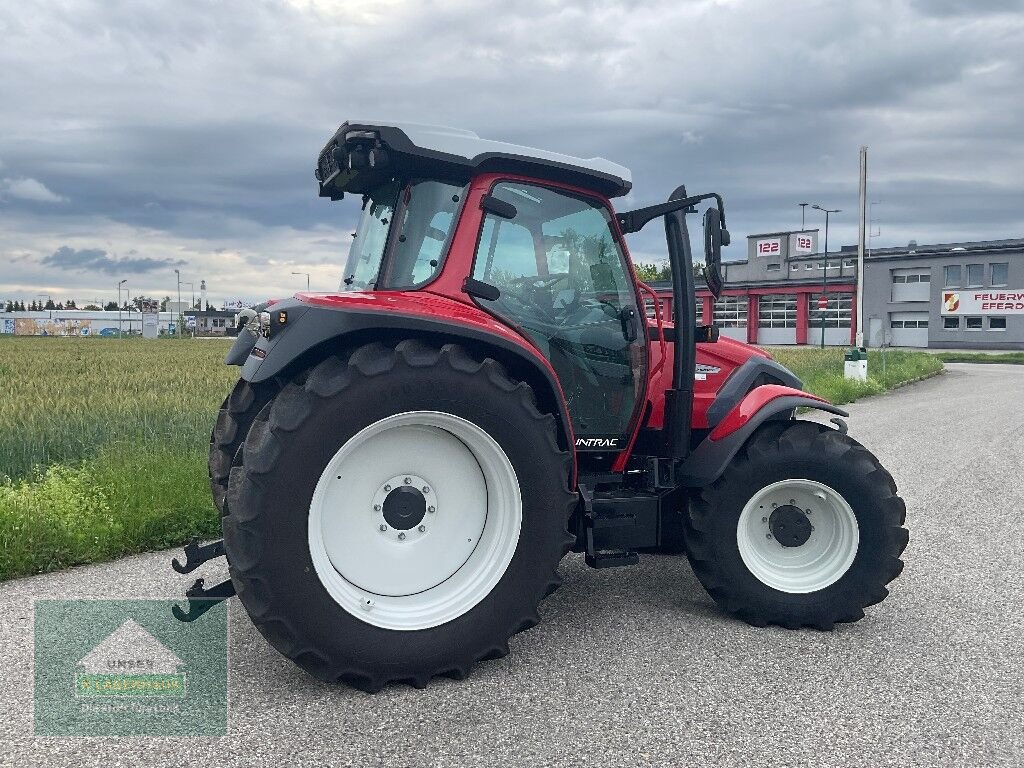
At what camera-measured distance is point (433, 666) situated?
353 centimetres

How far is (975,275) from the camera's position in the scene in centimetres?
5338

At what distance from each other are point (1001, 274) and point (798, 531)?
56.2m

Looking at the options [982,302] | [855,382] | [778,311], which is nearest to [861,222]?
[855,382]

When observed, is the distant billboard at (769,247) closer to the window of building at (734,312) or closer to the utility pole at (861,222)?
the window of building at (734,312)

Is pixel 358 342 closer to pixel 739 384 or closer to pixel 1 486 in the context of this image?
pixel 739 384

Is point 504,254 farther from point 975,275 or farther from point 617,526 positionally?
point 975,275

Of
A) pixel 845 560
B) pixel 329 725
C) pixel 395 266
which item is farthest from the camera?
pixel 845 560

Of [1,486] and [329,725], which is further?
[1,486]

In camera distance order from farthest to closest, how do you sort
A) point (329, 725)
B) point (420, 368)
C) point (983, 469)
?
point (983, 469)
point (420, 368)
point (329, 725)

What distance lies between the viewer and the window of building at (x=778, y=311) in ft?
195

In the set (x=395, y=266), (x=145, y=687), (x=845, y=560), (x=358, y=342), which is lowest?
(x=145, y=687)

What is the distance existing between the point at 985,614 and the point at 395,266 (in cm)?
346

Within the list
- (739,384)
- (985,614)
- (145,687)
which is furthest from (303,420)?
(985,614)

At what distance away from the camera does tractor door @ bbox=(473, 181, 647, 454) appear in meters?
3.97
